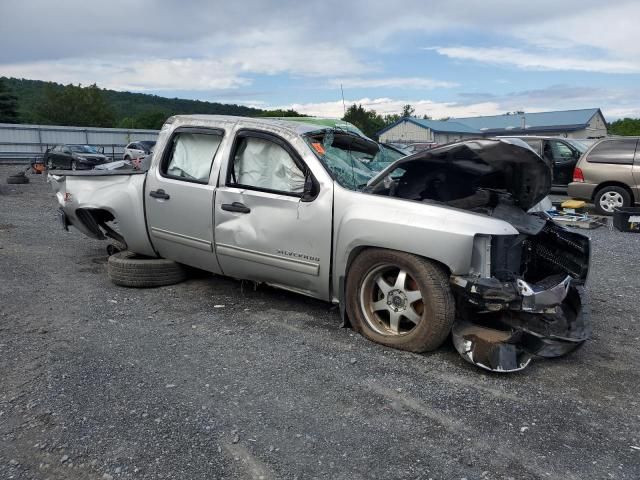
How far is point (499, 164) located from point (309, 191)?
1.53 meters

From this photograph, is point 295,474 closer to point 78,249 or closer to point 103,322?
point 103,322

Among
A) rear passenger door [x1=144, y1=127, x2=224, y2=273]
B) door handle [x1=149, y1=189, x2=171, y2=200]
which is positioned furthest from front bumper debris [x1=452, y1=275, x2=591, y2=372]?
door handle [x1=149, y1=189, x2=171, y2=200]

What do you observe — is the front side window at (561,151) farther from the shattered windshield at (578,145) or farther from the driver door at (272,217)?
the driver door at (272,217)

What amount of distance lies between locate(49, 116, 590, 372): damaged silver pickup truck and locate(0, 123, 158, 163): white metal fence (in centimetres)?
3071

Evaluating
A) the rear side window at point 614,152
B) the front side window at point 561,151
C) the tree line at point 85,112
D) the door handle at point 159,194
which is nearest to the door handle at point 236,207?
the door handle at point 159,194

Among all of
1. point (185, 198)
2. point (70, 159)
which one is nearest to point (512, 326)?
point (185, 198)

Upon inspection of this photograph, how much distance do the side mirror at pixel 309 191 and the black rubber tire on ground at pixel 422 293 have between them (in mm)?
639

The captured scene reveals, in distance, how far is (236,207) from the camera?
15.4 ft

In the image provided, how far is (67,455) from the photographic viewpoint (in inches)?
108

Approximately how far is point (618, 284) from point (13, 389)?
6.06 meters

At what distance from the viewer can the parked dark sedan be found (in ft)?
88.3

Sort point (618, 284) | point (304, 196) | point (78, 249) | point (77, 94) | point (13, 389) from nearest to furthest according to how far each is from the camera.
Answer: point (13, 389), point (304, 196), point (618, 284), point (78, 249), point (77, 94)

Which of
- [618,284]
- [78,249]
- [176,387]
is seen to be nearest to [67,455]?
[176,387]

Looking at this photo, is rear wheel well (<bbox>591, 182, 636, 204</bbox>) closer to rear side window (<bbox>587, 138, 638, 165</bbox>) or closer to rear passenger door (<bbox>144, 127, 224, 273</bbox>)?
rear side window (<bbox>587, 138, 638, 165</bbox>)
